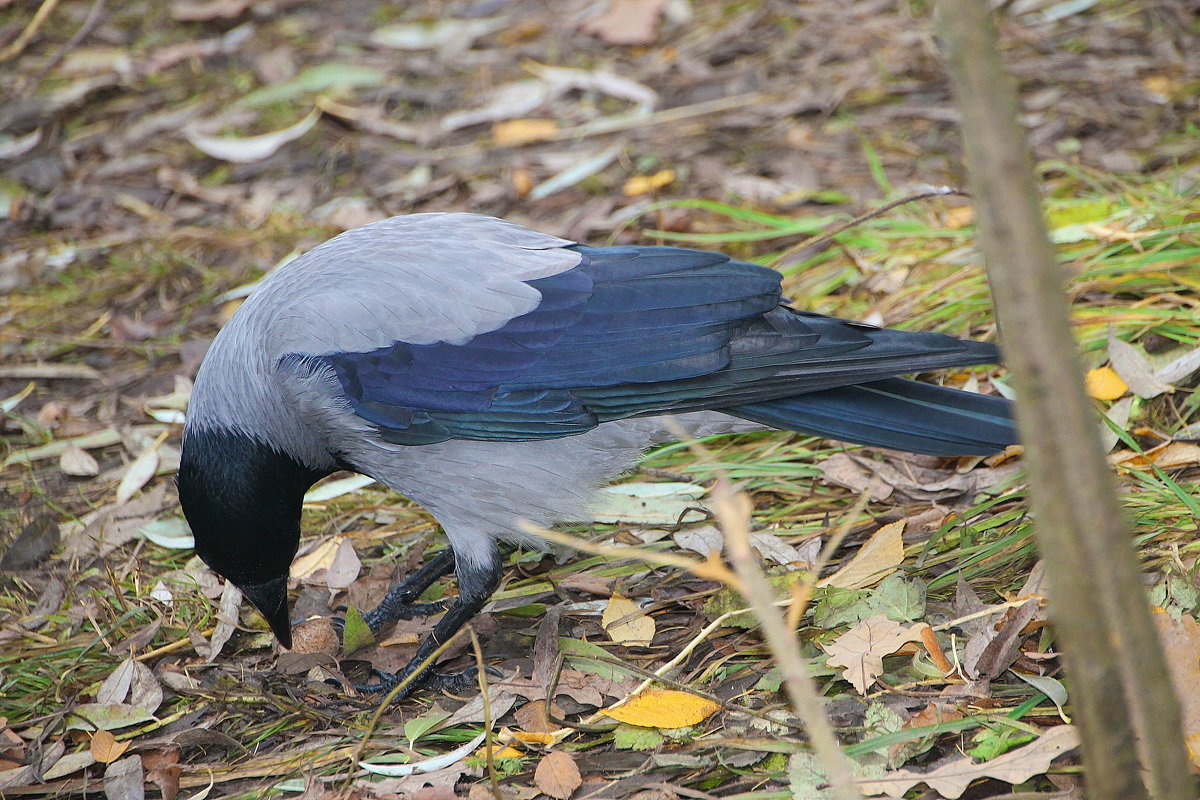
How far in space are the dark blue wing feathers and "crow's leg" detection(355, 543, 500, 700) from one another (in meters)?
0.40

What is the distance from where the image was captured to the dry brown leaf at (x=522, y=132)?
19.7 ft

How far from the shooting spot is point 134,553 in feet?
12.3

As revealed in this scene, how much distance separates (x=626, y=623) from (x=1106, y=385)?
5.63 feet

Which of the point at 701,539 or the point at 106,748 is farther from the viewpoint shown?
the point at 701,539

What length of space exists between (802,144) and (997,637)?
3468mm

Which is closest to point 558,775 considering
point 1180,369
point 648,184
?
point 1180,369

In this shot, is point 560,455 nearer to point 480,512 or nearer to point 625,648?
point 480,512

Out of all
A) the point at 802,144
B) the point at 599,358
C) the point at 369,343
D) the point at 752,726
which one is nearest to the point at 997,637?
the point at 752,726

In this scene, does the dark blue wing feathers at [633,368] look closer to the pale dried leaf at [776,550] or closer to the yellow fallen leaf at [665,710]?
the pale dried leaf at [776,550]

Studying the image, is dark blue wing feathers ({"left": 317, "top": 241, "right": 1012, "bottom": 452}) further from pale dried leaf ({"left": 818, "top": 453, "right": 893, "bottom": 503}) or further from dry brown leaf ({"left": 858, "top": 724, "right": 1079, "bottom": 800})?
dry brown leaf ({"left": 858, "top": 724, "right": 1079, "bottom": 800})

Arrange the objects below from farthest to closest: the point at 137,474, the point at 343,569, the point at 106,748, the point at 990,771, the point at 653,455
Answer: the point at 137,474 → the point at 653,455 → the point at 343,569 → the point at 106,748 → the point at 990,771

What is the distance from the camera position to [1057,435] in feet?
4.83

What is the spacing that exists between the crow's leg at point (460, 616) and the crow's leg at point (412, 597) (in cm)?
22

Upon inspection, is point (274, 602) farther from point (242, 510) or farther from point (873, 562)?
point (873, 562)
